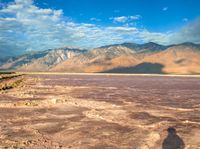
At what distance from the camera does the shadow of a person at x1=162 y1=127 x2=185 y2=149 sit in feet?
44.2

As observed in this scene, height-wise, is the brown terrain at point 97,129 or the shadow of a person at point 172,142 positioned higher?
the brown terrain at point 97,129

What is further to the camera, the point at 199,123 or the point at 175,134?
the point at 199,123

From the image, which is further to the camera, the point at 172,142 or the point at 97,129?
the point at 97,129

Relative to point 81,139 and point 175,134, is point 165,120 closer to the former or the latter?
point 175,134

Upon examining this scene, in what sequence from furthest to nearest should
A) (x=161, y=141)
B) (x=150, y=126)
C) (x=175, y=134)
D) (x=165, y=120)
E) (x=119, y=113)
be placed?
(x=119, y=113) < (x=165, y=120) < (x=150, y=126) < (x=175, y=134) < (x=161, y=141)

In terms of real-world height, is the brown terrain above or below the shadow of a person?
above

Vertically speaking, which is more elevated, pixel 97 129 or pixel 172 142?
pixel 97 129

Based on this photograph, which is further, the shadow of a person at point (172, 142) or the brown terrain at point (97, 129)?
the brown terrain at point (97, 129)

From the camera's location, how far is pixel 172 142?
1421cm

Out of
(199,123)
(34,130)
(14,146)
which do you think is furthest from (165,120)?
(14,146)

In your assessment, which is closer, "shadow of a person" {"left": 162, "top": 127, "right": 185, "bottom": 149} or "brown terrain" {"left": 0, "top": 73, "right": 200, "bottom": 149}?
"shadow of a person" {"left": 162, "top": 127, "right": 185, "bottom": 149}

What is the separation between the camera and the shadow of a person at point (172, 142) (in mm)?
13464

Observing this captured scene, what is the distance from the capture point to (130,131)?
1666 centimetres

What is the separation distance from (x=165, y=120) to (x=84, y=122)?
5.55 meters
